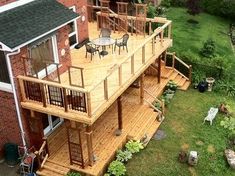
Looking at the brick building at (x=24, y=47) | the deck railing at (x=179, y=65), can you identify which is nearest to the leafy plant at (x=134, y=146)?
the brick building at (x=24, y=47)

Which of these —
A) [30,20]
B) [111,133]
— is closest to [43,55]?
[30,20]

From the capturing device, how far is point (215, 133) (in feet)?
68.8

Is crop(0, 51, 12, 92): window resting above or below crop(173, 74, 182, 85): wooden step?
above

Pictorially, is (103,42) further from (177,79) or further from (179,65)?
(179,65)

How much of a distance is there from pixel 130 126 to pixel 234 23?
20662 mm

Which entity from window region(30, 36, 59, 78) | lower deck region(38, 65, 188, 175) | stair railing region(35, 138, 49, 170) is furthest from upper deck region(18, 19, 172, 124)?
lower deck region(38, 65, 188, 175)

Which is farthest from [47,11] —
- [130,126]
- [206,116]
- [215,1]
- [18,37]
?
[215,1]

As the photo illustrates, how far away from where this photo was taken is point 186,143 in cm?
2017

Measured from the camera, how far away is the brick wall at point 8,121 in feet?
57.5

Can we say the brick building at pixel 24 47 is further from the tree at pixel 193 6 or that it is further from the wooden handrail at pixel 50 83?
the tree at pixel 193 6

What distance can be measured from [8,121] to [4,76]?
2.30 m

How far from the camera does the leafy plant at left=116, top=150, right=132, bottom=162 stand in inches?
734

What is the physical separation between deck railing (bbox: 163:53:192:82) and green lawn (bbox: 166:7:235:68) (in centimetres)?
92

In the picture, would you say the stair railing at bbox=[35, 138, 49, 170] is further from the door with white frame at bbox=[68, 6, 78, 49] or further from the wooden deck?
the door with white frame at bbox=[68, 6, 78, 49]
